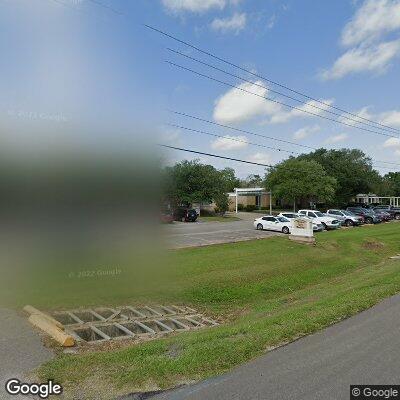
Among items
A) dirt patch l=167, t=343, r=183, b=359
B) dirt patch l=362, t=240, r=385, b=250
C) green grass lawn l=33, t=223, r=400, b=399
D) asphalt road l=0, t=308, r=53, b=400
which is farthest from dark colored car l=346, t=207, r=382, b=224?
asphalt road l=0, t=308, r=53, b=400

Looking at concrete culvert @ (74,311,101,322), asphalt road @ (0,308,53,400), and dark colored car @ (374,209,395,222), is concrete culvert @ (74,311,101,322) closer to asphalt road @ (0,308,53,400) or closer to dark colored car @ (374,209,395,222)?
asphalt road @ (0,308,53,400)

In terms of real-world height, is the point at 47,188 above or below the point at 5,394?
above

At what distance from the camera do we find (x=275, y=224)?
3638cm

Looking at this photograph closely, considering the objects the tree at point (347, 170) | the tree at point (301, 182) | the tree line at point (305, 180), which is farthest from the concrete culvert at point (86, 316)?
the tree at point (347, 170)

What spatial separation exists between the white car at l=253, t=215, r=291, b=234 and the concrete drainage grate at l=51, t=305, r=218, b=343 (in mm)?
25019

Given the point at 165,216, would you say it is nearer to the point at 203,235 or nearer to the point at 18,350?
the point at 18,350

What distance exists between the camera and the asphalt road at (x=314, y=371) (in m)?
5.05

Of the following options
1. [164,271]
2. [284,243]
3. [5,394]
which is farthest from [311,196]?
[5,394]

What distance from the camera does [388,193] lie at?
96562mm

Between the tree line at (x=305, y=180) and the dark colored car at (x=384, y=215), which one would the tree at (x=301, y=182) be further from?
the dark colored car at (x=384, y=215)

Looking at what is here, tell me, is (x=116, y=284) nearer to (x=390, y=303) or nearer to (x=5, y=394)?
(x=5, y=394)

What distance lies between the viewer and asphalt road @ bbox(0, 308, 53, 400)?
5.73 meters

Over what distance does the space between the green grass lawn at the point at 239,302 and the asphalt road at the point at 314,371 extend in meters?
0.30

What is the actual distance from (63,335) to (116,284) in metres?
2.59
